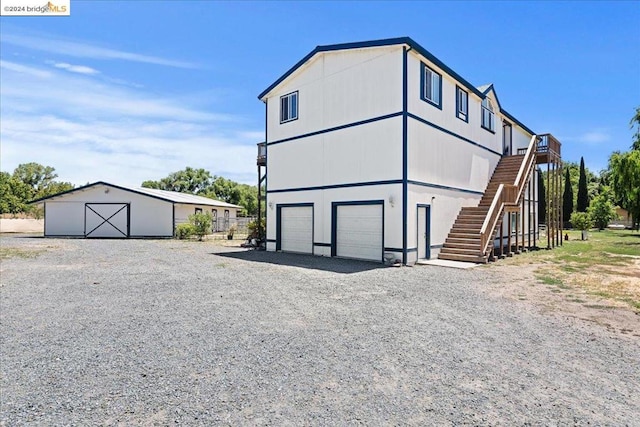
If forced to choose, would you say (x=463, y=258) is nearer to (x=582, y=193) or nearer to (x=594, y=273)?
(x=594, y=273)

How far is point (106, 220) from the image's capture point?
2797 centimetres

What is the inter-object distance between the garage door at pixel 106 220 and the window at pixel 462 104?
2469 centimetres

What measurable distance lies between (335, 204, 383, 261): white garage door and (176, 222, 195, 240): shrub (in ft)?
48.5

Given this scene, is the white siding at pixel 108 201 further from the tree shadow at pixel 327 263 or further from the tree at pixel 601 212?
the tree at pixel 601 212

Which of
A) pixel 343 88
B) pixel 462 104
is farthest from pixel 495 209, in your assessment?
pixel 343 88

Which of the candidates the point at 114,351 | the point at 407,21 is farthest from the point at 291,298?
the point at 407,21

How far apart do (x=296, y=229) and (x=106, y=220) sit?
1946cm

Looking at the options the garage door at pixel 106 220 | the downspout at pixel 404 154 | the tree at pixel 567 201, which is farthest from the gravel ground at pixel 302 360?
the tree at pixel 567 201

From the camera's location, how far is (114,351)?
4.45 metres

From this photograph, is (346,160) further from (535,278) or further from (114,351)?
(114,351)

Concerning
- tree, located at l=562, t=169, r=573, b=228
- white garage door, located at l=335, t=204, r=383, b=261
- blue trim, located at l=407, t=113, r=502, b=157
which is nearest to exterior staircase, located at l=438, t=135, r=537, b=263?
blue trim, located at l=407, t=113, r=502, b=157

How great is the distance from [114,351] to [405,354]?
362 centimetres

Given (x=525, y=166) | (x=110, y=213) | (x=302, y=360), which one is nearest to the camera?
(x=302, y=360)

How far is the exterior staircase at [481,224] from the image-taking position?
13.2 meters
